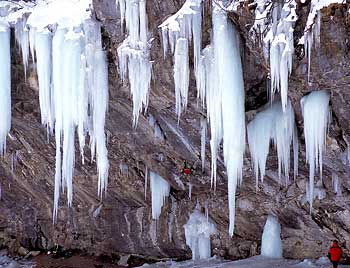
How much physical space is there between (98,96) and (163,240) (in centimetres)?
457

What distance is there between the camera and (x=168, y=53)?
22.1ft

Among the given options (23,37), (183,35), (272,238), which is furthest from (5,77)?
(272,238)

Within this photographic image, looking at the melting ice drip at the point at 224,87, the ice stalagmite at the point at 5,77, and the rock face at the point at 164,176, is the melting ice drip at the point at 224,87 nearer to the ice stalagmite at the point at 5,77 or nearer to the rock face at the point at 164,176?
the rock face at the point at 164,176

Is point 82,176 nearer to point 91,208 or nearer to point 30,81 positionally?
point 91,208

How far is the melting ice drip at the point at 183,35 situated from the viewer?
6.26 metres

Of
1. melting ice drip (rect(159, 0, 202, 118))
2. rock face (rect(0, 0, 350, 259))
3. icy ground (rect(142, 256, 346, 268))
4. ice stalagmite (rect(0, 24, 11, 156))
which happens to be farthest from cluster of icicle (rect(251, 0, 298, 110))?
icy ground (rect(142, 256, 346, 268))

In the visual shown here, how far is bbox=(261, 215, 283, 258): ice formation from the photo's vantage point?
955cm

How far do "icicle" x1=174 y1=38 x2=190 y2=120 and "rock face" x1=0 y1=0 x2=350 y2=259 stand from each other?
9.7 inches

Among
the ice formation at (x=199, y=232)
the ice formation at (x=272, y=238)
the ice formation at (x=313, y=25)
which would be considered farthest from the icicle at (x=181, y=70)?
the ice formation at (x=199, y=232)

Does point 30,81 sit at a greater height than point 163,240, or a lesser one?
greater

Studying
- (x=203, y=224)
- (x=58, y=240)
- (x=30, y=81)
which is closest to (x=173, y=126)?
(x=30, y=81)

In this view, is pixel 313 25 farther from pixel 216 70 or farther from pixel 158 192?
pixel 158 192

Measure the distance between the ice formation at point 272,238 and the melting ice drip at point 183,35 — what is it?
3.85m

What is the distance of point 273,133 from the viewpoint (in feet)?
24.5
